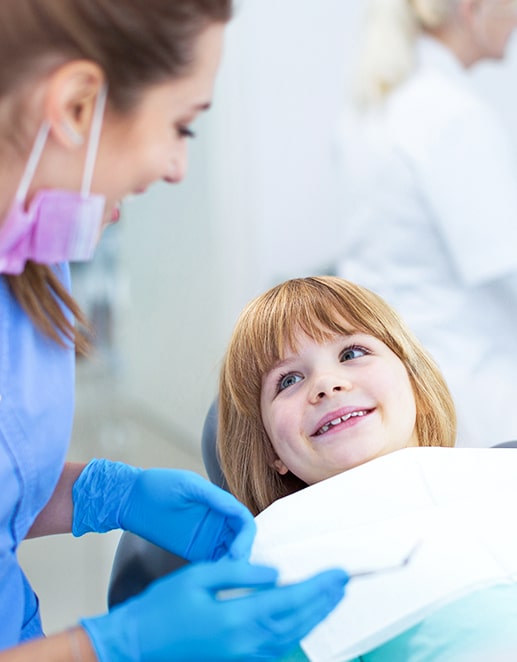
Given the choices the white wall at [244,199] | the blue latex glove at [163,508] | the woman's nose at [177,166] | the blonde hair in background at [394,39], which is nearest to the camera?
the woman's nose at [177,166]

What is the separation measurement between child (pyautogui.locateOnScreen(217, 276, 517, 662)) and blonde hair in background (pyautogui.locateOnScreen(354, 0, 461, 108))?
36.4 inches

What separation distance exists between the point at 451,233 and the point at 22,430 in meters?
1.22

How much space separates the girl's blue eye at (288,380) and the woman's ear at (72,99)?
0.54 meters

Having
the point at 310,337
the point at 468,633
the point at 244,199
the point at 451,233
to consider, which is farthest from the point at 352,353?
the point at 244,199

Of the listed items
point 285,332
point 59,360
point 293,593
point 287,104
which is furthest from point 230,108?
point 293,593

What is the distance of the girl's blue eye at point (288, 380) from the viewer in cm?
127

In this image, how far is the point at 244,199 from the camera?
9.86ft

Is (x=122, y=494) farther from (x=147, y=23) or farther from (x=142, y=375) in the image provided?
(x=142, y=375)

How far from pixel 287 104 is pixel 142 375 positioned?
120 centimetres

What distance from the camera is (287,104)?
287 cm

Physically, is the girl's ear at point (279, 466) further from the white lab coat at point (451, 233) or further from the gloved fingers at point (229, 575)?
the white lab coat at point (451, 233)

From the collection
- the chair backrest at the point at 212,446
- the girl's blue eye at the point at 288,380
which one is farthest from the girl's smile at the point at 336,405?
the chair backrest at the point at 212,446

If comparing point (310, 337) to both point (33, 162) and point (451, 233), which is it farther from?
point (451, 233)

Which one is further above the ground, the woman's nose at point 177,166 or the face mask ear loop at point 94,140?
the face mask ear loop at point 94,140
